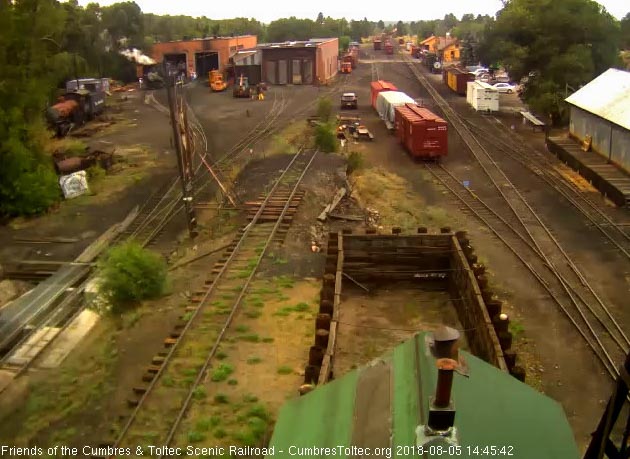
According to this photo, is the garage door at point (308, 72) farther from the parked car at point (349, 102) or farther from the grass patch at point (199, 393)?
the grass patch at point (199, 393)

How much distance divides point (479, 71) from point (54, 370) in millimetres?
64990

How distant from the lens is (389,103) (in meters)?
38.1

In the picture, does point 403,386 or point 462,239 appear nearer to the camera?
point 403,386

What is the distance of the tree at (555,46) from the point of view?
3719cm

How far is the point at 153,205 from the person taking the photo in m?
24.8

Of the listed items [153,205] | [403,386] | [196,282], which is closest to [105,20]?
[153,205]

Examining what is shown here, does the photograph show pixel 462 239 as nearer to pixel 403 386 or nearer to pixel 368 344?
pixel 368 344

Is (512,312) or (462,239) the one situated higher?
(462,239)

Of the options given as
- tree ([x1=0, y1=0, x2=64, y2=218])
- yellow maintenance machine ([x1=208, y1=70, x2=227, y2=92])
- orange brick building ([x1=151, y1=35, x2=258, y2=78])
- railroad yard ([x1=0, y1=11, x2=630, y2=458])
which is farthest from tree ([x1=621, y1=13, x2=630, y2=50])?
tree ([x1=0, y1=0, x2=64, y2=218])

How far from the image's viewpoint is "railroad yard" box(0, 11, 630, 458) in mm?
10852

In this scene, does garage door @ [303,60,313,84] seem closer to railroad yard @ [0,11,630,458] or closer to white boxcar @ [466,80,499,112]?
white boxcar @ [466,80,499,112]

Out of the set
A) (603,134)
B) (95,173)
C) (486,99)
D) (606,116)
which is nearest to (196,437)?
(95,173)

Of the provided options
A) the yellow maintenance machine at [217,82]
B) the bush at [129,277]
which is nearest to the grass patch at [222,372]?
the bush at [129,277]

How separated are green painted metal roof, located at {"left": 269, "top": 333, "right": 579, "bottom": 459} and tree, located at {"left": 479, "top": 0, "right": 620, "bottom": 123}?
3496 centimetres
